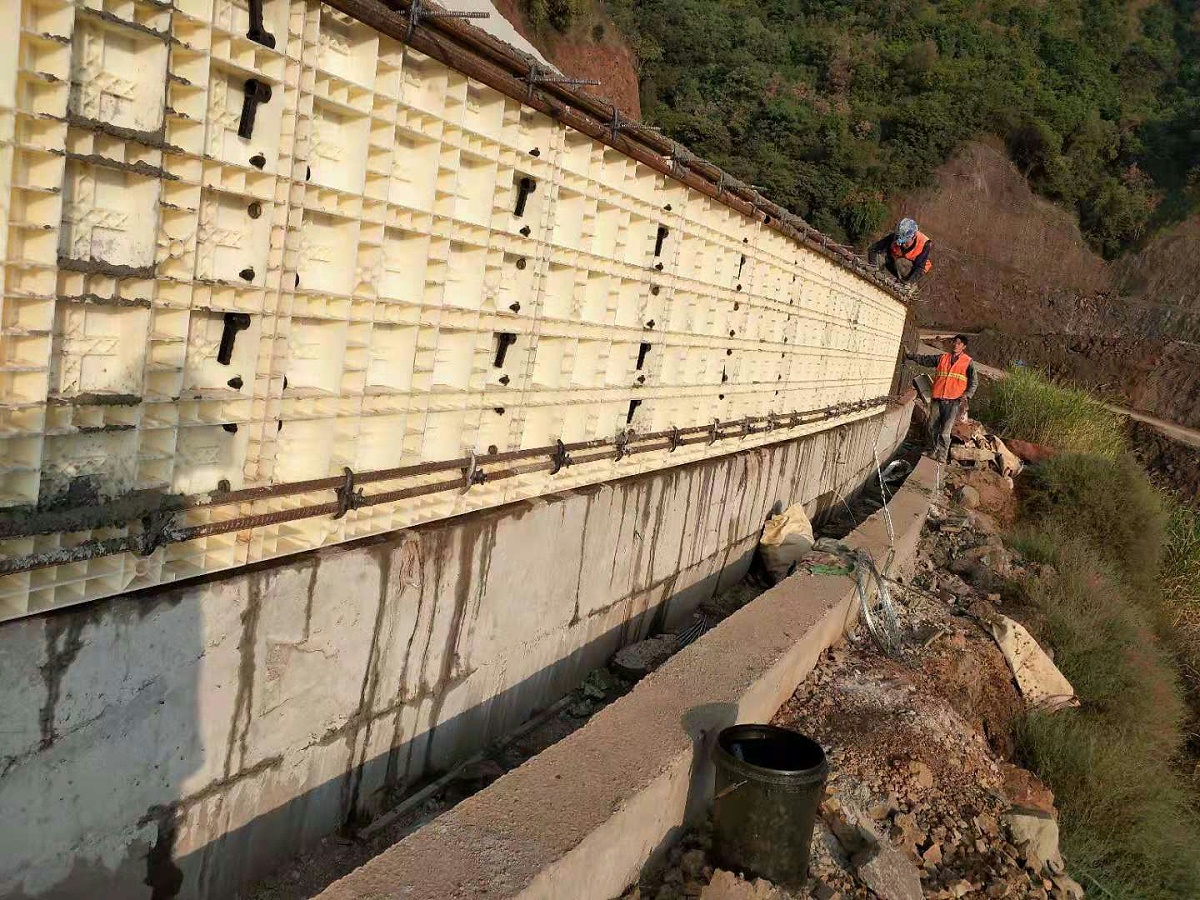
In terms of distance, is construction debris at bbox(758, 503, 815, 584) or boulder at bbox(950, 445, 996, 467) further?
boulder at bbox(950, 445, 996, 467)

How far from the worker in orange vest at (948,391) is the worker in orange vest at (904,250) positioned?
146 centimetres

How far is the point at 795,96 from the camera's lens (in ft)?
119

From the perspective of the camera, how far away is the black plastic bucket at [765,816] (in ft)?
10.7

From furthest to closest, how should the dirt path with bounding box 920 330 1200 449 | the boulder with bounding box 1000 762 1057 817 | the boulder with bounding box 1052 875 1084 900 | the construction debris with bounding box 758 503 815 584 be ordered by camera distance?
the dirt path with bounding box 920 330 1200 449 < the construction debris with bounding box 758 503 815 584 < the boulder with bounding box 1000 762 1057 817 < the boulder with bounding box 1052 875 1084 900

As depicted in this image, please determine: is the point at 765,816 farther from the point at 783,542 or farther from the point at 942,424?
the point at 942,424

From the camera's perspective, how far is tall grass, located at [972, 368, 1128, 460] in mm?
15062

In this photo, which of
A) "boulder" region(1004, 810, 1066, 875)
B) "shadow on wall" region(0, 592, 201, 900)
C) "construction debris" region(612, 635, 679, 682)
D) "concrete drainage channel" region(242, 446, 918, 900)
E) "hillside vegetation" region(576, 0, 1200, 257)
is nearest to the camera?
"shadow on wall" region(0, 592, 201, 900)

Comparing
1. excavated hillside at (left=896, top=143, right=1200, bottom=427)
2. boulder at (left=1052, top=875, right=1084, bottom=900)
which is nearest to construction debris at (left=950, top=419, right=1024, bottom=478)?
boulder at (left=1052, top=875, right=1084, bottom=900)

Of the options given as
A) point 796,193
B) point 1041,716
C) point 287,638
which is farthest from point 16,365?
point 796,193

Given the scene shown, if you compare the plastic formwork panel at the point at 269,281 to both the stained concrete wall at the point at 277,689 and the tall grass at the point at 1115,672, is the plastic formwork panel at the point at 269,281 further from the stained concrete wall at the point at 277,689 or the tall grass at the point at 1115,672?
the tall grass at the point at 1115,672

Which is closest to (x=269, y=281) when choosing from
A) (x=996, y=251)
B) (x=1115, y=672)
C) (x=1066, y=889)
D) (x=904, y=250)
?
(x=1066, y=889)

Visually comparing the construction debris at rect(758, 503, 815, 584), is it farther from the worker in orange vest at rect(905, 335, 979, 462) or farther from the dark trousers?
the dark trousers

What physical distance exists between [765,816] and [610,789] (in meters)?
0.67

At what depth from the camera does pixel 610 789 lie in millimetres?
3076
